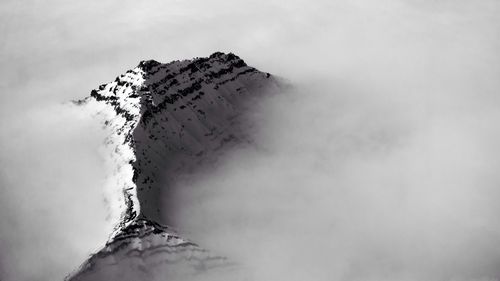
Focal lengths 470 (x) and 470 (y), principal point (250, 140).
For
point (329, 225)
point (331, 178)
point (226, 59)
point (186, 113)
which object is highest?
point (226, 59)

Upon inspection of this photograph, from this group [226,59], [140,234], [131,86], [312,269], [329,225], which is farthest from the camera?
[226,59]

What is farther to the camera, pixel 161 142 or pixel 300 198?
pixel 300 198

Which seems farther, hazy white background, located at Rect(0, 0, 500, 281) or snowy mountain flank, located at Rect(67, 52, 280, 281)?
A: hazy white background, located at Rect(0, 0, 500, 281)

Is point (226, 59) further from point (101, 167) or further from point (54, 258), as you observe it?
point (54, 258)

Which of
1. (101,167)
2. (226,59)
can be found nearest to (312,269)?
(101,167)

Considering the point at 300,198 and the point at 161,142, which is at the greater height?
the point at 161,142

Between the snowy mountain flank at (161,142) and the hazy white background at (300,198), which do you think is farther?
the hazy white background at (300,198)

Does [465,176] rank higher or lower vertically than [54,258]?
higher

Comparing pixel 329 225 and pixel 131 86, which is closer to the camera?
pixel 329 225
